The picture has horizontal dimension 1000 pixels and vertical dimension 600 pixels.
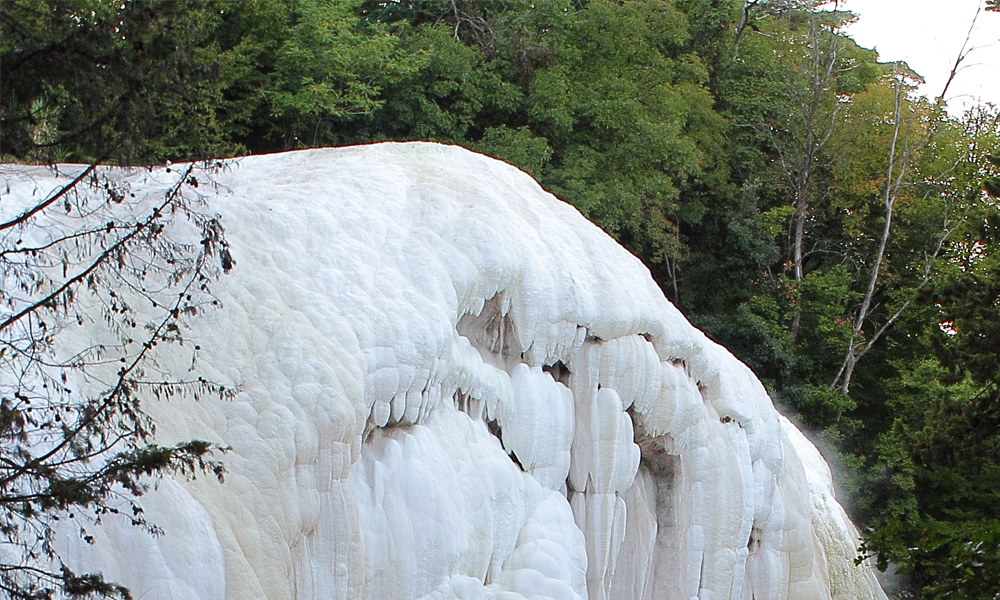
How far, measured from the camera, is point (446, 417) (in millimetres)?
7578

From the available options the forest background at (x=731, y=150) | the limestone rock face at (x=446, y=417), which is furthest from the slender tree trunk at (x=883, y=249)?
the limestone rock face at (x=446, y=417)

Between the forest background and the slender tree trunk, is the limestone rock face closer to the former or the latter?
the forest background

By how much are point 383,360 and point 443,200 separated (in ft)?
6.14

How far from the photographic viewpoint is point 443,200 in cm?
829

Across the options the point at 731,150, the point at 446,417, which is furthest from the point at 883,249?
the point at 446,417

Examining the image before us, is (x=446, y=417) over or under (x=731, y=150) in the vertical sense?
under

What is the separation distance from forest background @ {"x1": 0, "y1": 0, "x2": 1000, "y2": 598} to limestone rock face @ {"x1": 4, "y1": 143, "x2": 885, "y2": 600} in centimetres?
341

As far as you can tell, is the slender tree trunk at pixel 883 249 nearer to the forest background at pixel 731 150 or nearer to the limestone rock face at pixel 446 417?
the forest background at pixel 731 150

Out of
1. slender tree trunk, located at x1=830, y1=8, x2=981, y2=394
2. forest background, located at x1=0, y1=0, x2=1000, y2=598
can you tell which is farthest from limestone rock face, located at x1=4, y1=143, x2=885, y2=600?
slender tree trunk, located at x1=830, y1=8, x2=981, y2=394

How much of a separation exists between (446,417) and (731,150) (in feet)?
59.0

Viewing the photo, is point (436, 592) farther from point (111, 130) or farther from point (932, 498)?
point (932, 498)

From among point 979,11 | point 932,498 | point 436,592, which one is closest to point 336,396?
point 436,592

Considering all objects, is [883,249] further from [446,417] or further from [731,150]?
[446,417]

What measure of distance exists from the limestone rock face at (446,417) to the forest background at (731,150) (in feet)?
11.2
